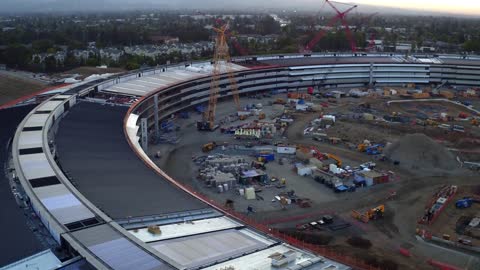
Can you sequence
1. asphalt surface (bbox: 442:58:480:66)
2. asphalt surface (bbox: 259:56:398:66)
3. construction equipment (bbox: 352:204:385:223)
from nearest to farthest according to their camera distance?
construction equipment (bbox: 352:204:385:223)
asphalt surface (bbox: 259:56:398:66)
asphalt surface (bbox: 442:58:480:66)

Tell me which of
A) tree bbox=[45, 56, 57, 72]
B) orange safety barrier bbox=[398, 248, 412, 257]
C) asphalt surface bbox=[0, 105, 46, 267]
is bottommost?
orange safety barrier bbox=[398, 248, 412, 257]

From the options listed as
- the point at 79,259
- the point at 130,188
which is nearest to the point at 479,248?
the point at 130,188

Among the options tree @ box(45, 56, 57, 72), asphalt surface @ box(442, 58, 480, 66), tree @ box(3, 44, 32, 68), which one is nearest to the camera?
asphalt surface @ box(442, 58, 480, 66)

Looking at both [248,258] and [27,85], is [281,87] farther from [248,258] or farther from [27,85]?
[248,258]

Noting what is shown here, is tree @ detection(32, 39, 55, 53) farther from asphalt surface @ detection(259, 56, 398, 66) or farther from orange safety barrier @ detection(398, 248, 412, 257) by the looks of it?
orange safety barrier @ detection(398, 248, 412, 257)

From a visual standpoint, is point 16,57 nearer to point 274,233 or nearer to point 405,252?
point 274,233

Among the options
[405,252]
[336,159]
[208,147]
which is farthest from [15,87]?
[405,252]

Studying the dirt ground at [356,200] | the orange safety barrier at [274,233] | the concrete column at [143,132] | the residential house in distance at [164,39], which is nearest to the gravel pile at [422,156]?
the dirt ground at [356,200]

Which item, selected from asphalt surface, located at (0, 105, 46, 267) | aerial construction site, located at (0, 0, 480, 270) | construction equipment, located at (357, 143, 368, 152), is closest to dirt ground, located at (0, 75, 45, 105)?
aerial construction site, located at (0, 0, 480, 270)
